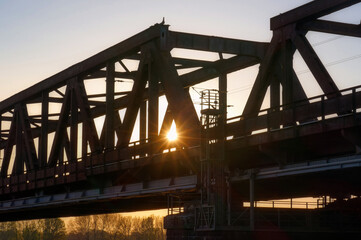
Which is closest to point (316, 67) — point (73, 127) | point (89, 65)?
point (89, 65)

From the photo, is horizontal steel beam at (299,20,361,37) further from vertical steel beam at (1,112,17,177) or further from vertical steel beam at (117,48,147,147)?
vertical steel beam at (1,112,17,177)

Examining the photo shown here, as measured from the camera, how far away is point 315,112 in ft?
120

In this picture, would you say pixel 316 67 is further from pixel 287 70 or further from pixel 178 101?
pixel 178 101

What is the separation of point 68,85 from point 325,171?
98.7 feet

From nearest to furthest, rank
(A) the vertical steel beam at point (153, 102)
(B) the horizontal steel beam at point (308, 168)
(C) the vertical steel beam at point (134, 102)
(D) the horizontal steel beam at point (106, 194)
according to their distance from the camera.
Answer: (B) the horizontal steel beam at point (308, 168) → (D) the horizontal steel beam at point (106, 194) → (A) the vertical steel beam at point (153, 102) → (C) the vertical steel beam at point (134, 102)

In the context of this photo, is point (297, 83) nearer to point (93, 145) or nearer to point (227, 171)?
point (227, 171)

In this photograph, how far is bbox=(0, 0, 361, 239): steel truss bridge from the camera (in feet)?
119

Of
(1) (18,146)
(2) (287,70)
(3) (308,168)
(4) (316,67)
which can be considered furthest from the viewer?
(1) (18,146)

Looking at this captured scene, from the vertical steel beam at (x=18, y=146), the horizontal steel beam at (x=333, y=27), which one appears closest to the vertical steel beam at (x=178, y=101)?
the horizontal steel beam at (x=333, y=27)

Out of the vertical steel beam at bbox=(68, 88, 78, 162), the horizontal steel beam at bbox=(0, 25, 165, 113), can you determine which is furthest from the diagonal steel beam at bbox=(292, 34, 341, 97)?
the vertical steel beam at bbox=(68, 88, 78, 162)

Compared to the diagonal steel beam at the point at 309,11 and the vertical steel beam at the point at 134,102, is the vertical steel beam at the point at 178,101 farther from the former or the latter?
the diagonal steel beam at the point at 309,11

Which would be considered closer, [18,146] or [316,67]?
[316,67]

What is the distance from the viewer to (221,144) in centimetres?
3950

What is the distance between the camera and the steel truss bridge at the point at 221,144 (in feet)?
119
